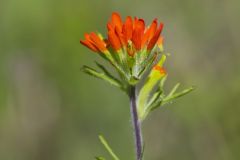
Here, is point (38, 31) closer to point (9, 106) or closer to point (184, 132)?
point (9, 106)

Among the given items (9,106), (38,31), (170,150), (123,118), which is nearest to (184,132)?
(170,150)

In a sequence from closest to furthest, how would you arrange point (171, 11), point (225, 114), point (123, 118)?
point (225, 114)
point (123, 118)
point (171, 11)

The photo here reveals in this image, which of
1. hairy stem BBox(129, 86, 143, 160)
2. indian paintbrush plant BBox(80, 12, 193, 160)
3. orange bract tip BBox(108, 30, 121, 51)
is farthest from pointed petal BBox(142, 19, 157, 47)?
hairy stem BBox(129, 86, 143, 160)

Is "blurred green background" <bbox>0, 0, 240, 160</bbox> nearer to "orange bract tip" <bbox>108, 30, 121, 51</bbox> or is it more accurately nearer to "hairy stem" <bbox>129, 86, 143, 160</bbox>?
"hairy stem" <bbox>129, 86, 143, 160</bbox>

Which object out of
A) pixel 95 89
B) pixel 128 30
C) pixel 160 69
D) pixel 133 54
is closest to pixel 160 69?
pixel 160 69

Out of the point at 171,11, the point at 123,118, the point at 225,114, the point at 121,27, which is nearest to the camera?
the point at 121,27

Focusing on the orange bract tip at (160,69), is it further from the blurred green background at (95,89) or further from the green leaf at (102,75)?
the blurred green background at (95,89)

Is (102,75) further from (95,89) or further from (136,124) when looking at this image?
(95,89)
